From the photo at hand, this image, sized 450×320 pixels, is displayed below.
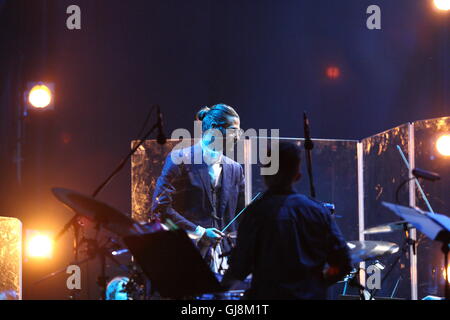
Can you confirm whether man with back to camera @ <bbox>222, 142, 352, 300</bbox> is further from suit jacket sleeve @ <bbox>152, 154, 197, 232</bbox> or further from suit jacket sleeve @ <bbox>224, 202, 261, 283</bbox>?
suit jacket sleeve @ <bbox>152, 154, 197, 232</bbox>

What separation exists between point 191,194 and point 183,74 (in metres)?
2.67

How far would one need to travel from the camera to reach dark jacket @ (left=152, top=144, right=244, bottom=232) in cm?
488

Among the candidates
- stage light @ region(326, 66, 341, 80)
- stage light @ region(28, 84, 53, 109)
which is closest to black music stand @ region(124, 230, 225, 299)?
stage light @ region(28, 84, 53, 109)

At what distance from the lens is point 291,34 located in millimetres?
7508

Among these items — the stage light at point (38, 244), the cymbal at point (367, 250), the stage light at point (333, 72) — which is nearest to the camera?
the cymbal at point (367, 250)

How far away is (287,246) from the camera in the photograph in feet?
10.7

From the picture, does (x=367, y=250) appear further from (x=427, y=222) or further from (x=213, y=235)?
(x=213, y=235)

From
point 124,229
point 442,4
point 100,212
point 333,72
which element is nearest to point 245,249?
point 124,229

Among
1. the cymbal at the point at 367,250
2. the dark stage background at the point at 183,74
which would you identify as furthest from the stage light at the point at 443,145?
the dark stage background at the point at 183,74

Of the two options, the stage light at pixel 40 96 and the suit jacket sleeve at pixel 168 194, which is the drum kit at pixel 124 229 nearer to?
the suit jacket sleeve at pixel 168 194

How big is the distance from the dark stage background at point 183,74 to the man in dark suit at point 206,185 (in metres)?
2.20

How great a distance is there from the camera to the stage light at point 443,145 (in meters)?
5.58

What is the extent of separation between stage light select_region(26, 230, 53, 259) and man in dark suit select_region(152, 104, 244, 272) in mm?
2364
